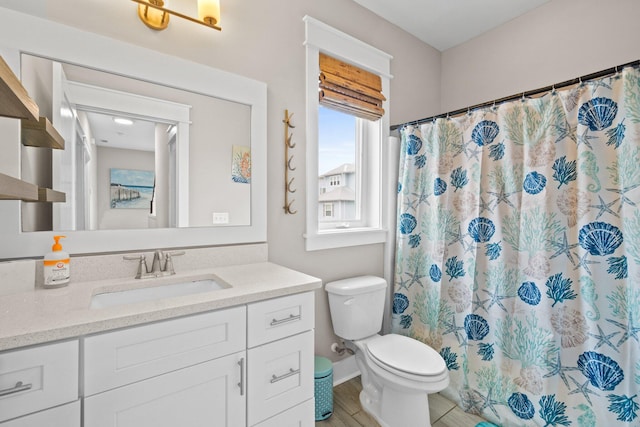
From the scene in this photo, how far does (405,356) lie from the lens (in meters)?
1.51

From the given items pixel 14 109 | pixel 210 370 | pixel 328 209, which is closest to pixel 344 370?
pixel 328 209

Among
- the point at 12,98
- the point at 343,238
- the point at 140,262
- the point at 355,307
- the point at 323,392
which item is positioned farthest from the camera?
the point at 343,238

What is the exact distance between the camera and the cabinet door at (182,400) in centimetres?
79

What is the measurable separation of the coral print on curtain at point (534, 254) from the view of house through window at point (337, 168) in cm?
42

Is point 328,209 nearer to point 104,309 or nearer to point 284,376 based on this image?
point 284,376

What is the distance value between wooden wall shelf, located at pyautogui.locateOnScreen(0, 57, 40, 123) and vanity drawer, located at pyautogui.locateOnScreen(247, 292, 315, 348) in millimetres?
785

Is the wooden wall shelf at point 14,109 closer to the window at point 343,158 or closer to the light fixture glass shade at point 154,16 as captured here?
the light fixture glass shade at point 154,16

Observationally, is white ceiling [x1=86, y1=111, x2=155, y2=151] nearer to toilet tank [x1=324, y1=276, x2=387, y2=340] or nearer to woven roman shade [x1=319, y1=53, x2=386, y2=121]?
woven roman shade [x1=319, y1=53, x2=386, y2=121]

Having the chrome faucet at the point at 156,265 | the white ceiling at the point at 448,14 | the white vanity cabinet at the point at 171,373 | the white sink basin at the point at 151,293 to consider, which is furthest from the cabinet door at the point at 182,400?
the white ceiling at the point at 448,14

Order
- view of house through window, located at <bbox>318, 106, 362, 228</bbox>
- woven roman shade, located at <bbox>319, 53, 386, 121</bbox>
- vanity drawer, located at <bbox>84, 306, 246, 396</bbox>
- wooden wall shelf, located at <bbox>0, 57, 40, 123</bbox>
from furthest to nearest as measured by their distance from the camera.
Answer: view of house through window, located at <bbox>318, 106, 362, 228</bbox> < woven roman shade, located at <bbox>319, 53, 386, 121</bbox> < vanity drawer, located at <bbox>84, 306, 246, 396</bbox> < wooden wall shelf, located at <bbox>0, 57, 40, 123</bbox>

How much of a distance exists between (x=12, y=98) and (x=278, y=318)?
940mm

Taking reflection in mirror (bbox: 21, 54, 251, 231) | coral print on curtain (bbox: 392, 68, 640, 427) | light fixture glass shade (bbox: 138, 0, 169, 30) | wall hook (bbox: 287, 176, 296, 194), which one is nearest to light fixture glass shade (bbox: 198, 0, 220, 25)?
light fixture glass shade (bbox: 138, 0, 169, 30)

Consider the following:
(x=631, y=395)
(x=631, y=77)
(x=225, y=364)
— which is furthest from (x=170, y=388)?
(x=631, y=77)

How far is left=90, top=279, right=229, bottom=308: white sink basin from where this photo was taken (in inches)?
42.6
